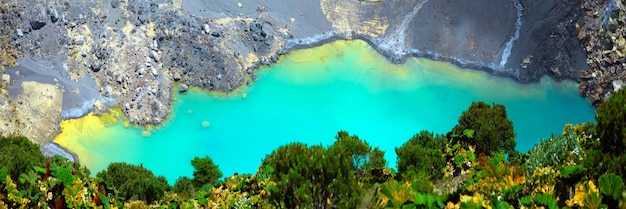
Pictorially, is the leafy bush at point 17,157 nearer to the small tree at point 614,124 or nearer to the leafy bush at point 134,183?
the leafy bush at point 134,183

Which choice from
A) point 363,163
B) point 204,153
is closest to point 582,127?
point 363,163

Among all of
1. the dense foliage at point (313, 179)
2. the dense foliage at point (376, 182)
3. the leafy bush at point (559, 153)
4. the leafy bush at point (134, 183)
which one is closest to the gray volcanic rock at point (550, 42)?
the dense foliage at point (376, 182)

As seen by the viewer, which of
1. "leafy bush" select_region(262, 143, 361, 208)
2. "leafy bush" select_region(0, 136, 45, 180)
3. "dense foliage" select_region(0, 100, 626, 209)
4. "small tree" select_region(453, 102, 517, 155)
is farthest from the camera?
"small tree" select_region(453, 102, 517, 155)

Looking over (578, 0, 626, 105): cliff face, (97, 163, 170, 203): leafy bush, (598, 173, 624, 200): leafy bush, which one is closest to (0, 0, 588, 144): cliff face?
(578, 0, 626, 105): cliff face

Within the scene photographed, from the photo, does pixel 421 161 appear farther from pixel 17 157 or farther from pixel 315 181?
pixel 17 157

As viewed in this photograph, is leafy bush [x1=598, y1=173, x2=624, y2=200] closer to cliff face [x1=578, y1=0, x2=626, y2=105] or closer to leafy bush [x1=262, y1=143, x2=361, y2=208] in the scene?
leafy bush [x1=262, y1=143, x2=361, y2=208]

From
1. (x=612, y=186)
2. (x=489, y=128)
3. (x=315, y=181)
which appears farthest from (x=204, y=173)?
(x=612, y=186)

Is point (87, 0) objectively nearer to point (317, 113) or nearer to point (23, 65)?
point (23, 65)
